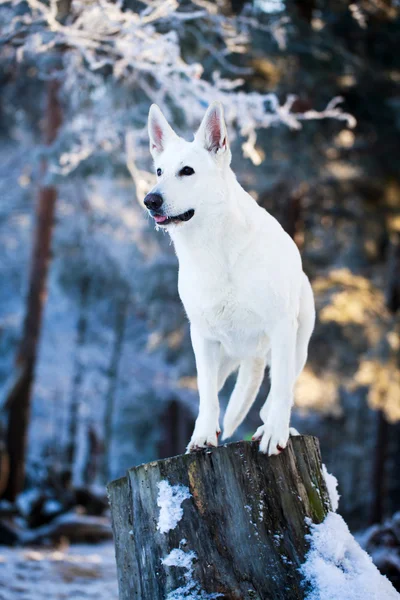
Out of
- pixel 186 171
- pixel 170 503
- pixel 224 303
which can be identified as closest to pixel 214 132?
pixel 186 171

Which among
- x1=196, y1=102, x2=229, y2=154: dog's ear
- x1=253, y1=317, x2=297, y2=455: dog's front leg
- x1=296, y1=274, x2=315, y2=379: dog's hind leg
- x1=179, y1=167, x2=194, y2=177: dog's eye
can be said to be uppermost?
x1=196, y1=102, x2=229, y2=154: dog's ear

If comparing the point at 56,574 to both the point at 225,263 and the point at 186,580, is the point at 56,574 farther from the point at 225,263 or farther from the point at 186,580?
the point at 225,263

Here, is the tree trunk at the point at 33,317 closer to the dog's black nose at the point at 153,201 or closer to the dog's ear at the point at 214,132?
the dog's ear at the point at 214,132

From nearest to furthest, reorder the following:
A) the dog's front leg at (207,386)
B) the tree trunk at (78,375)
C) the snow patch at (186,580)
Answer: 1. the snow patch at (186,580)
2. the dog's front leg at (207,386)
3. the tree trunk at (78,375)

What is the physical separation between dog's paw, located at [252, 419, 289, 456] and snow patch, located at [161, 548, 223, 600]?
621 millimetres

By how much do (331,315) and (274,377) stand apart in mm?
8559

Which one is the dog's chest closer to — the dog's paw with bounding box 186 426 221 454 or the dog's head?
the dog's head

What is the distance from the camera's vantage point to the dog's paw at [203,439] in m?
3.41

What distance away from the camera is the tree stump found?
304cm

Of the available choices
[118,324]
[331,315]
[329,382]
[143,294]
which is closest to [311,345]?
[329,382]

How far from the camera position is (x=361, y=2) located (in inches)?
385

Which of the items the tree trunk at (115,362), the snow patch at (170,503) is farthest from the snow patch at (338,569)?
the tree trunk at (115,362)

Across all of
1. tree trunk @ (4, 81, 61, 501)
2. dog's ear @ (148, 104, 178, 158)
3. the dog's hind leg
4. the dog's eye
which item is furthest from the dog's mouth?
tree trunk @ (4, 81, 61, 501)

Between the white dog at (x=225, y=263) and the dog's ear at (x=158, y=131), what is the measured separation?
19 cm
